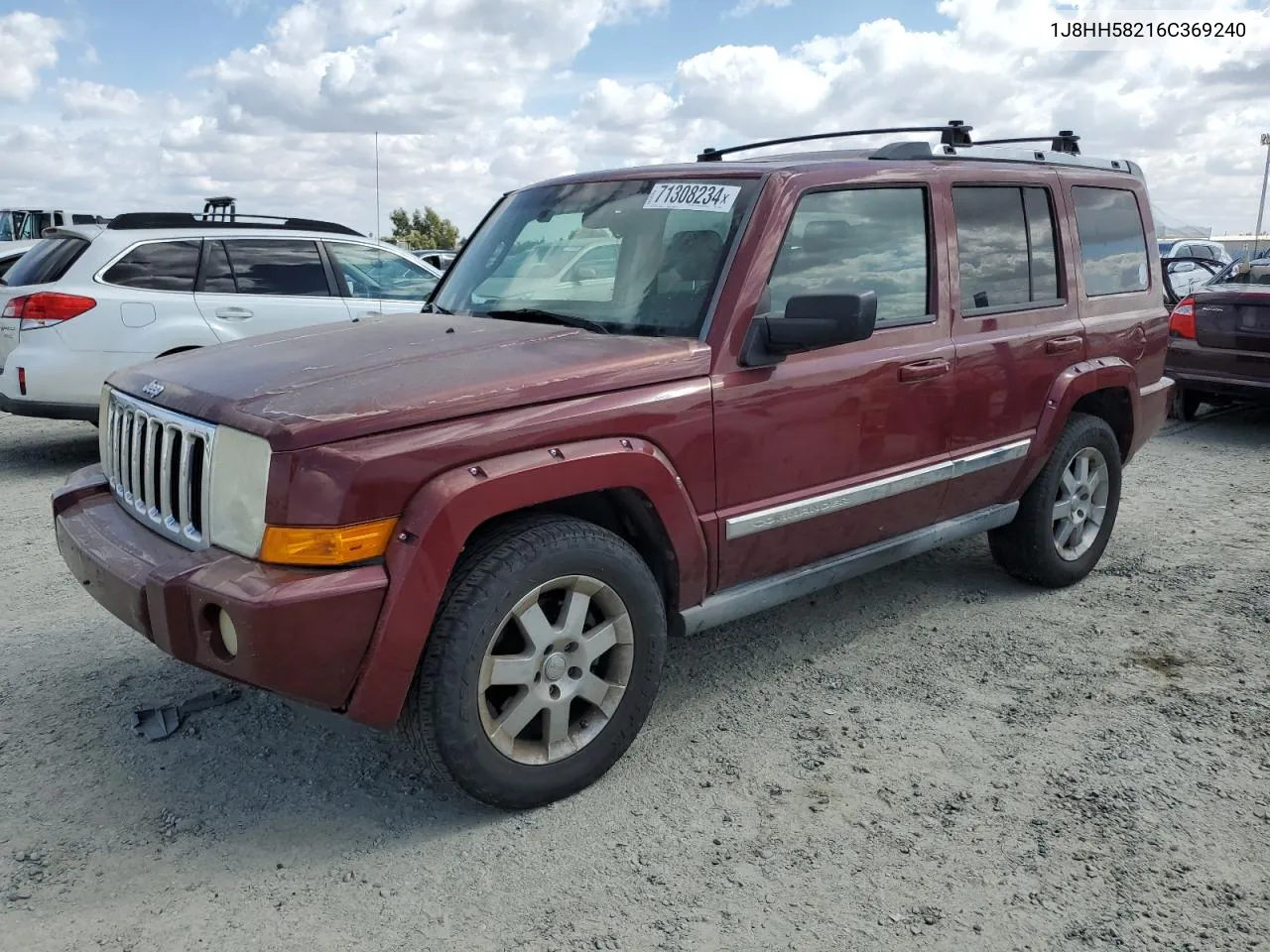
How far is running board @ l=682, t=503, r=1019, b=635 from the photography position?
3469mm

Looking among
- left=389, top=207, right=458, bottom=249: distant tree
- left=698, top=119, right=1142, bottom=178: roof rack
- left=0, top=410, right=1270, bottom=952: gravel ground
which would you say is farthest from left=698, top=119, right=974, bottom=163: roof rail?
left=389, top=207, right=458, bottom=249: distant tree

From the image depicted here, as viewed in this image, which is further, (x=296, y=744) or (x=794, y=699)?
(x=794, y=699)

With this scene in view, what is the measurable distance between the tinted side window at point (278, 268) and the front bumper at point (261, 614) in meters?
5.31

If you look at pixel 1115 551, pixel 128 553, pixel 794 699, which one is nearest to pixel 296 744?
pixel 128 553

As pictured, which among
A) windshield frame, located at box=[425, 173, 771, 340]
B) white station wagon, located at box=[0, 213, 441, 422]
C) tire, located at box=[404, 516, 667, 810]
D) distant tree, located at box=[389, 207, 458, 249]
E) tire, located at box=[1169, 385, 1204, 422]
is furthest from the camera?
distant tree, located at box=[389, 207, 458, 249]

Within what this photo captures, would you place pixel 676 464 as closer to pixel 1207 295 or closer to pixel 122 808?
pixel 122 808

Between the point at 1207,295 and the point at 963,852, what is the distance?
7.65m

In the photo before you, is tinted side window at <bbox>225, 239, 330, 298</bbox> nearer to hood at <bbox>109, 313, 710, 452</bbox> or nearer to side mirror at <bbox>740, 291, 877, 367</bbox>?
hood at <bbox>109, 313, 710, 452</bbox>

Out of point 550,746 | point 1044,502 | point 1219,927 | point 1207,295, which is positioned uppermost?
point 1207,295

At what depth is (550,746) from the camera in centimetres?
310

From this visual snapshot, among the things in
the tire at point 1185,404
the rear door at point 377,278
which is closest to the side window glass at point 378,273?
the rear door at point 377,278

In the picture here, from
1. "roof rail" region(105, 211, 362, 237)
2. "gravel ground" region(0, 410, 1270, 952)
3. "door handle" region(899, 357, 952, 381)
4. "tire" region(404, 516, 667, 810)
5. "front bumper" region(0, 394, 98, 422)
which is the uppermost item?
"roof rail" region(105, 211, 362, 237)

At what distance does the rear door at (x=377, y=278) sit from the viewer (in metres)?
8.23

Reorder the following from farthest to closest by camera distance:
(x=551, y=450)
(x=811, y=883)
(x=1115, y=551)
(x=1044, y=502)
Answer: (x=1115, y=551), (x=1044, y=502), (x=551, y=450), (x=811, y=883)
